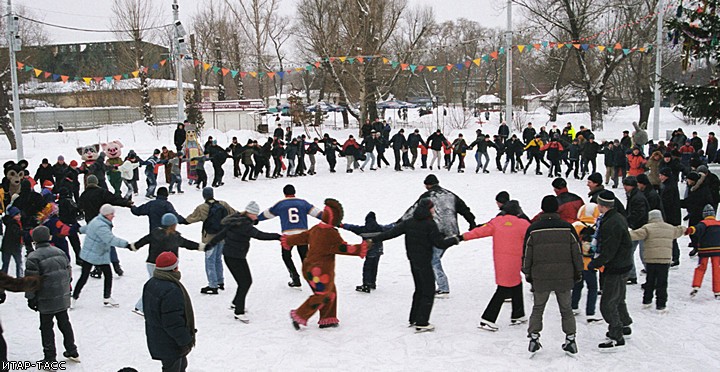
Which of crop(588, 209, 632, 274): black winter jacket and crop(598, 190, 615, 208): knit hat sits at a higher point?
crop(598, 190, 615, 208): knit hat

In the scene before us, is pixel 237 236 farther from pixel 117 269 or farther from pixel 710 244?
pixel 710 244

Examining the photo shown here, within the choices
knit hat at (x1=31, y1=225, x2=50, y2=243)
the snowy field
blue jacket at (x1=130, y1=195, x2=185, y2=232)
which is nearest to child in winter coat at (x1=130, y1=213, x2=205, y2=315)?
the snowy field

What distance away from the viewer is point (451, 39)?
77.9 meters

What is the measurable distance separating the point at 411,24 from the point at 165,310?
2178 inches

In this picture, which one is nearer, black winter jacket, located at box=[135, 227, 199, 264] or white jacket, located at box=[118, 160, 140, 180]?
black winter jacket, located at box=[135, 227, 199, 264]

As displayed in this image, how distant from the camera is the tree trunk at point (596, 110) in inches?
1422

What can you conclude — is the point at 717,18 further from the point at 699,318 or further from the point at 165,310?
the point at 165,310

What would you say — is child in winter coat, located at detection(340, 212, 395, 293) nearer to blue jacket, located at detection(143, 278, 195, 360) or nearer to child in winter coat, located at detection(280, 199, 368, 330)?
child in winter coat, located at detection(280, 199, 368, 330)

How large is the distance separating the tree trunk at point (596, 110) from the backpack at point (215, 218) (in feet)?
104

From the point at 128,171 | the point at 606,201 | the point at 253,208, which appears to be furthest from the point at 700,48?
the point at 128,171

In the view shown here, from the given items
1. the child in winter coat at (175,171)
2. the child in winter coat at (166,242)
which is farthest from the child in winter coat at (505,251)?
the child in winter coat at (175,171)

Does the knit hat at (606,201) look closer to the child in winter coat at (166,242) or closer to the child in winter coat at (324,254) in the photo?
the child in winter coat at (324,254)

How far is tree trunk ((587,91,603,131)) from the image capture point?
119 feet

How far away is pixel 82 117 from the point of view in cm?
4378
